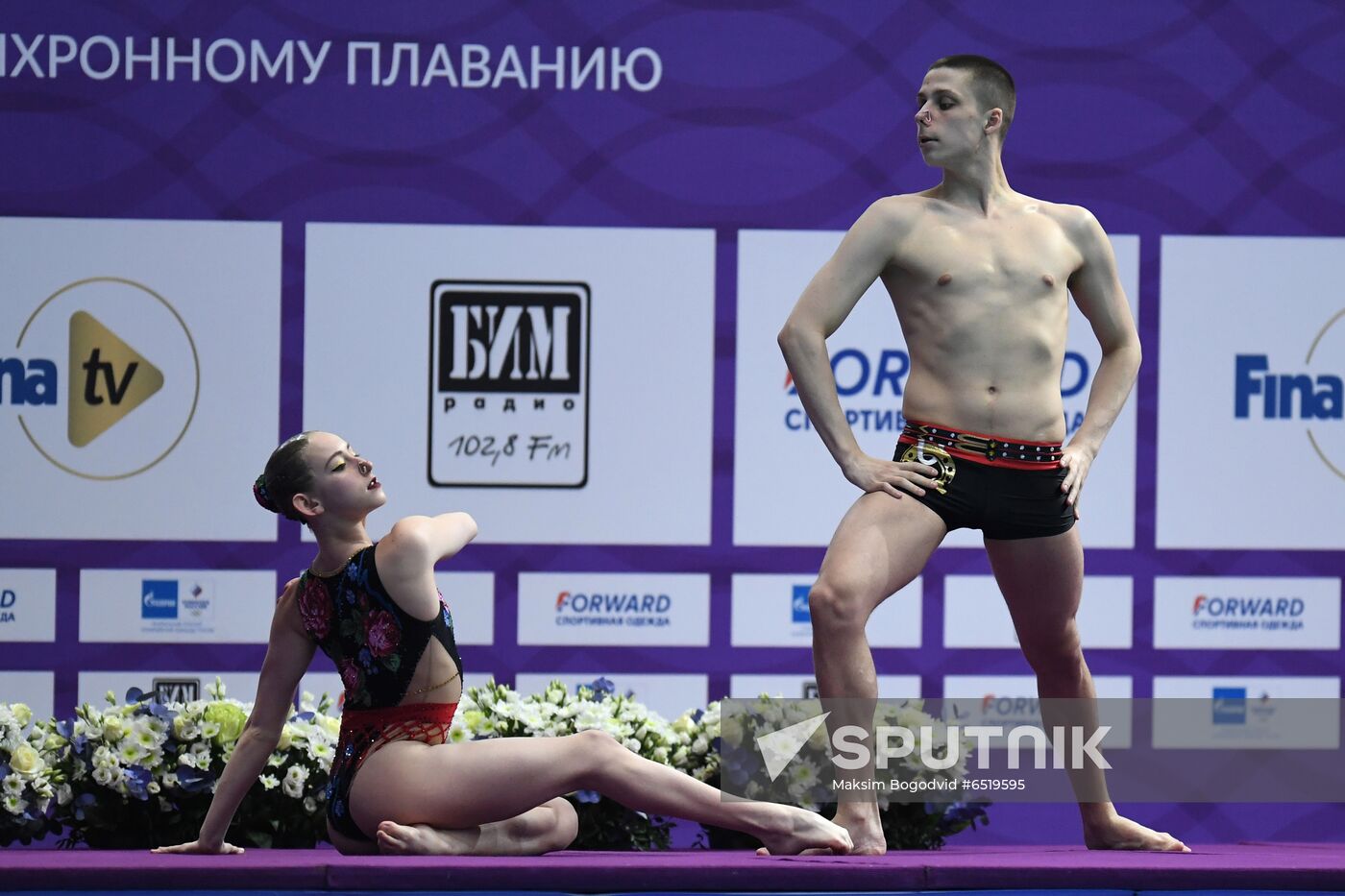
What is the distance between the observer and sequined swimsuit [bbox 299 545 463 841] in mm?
3211

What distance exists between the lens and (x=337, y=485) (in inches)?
129

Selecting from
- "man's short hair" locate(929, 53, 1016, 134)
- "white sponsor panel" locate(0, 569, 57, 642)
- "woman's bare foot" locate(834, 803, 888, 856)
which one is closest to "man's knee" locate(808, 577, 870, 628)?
"woman's bare foot" locate(834, 803, 888, 856)

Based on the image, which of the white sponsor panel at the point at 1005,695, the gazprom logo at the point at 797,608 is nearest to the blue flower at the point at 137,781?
the gazprom logo at the point at 797,608

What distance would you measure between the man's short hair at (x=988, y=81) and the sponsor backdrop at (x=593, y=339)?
7.10ft

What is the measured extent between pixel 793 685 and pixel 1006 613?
780 millimetres

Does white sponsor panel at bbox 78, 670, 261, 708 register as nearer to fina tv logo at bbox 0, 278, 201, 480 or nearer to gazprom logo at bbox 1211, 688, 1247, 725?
fina tv logo at bbox 0, 278, 201, 480

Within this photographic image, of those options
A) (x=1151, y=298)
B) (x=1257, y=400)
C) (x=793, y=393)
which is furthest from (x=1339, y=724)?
(x=793, y=393)

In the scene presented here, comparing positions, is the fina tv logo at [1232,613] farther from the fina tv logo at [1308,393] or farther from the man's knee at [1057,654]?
the man's knee at [1057,654]

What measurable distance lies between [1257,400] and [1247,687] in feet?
3.30

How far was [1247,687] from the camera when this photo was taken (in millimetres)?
5594

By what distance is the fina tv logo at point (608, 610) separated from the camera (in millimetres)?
5500

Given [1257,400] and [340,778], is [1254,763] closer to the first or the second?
[1257,400]

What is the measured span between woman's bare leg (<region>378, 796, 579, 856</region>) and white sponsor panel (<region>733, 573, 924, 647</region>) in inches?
82.1

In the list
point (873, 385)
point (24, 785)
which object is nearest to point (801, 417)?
point (873, 385)
